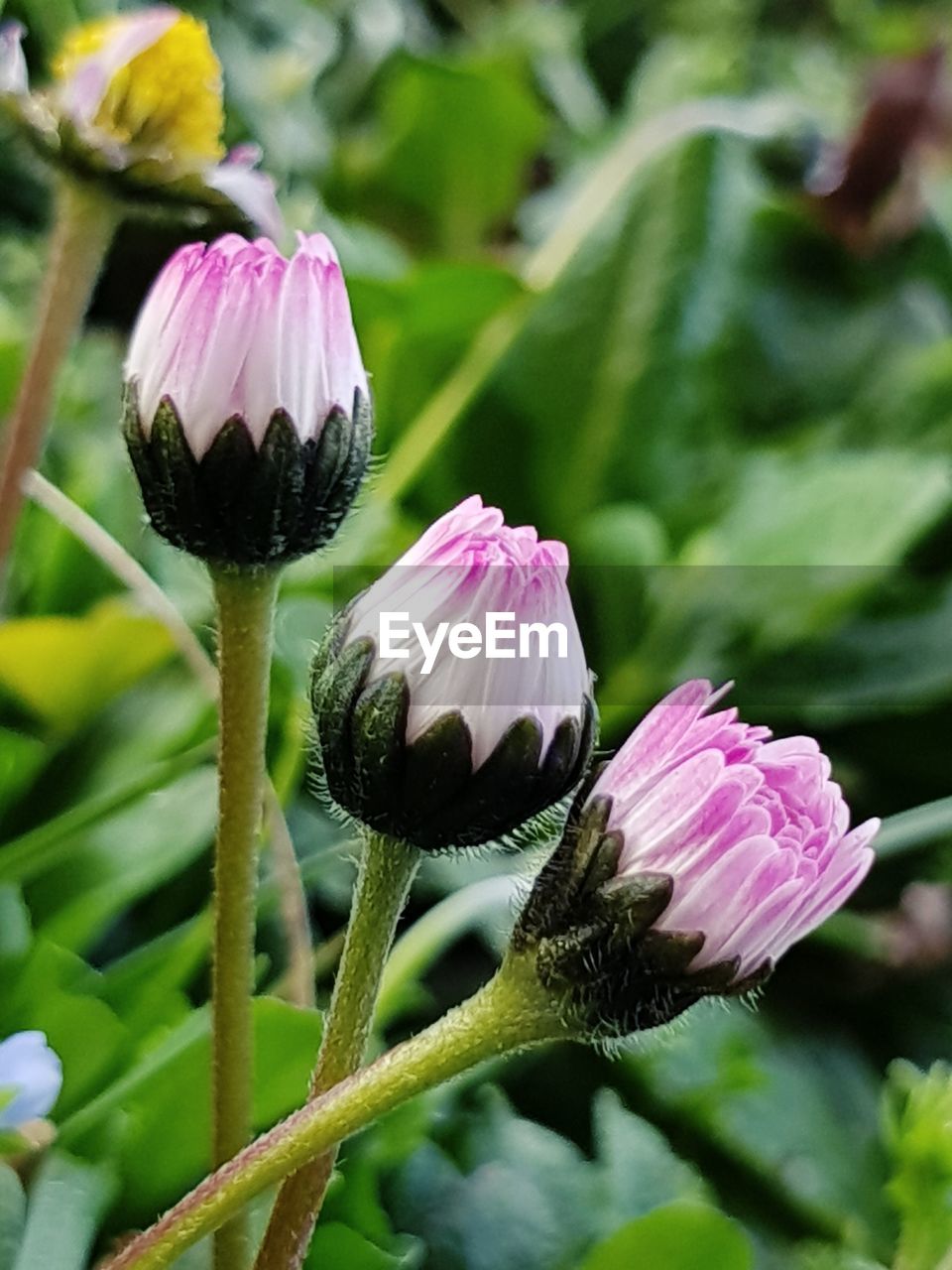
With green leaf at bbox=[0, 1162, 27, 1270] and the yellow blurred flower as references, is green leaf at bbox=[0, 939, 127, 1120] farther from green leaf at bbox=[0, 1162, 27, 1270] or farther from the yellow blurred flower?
the yellow blurred flower

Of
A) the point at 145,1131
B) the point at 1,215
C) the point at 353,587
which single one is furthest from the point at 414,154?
the point at 145,1131

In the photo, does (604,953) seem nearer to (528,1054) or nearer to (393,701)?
(393,701)

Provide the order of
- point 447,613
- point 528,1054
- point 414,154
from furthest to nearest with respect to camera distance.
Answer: point 414,154 → point 528,1054 → point 447,613

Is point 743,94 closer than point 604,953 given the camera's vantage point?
No

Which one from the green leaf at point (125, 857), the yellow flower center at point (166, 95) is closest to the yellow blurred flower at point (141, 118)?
the yellow flower center at point (166, 95)

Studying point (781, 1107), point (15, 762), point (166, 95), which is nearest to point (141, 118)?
point (166, 95)

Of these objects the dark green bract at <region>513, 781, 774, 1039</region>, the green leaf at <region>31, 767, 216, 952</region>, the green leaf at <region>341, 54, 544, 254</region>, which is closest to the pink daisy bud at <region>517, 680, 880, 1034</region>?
the dark green bract at <region>513, 781, 774, 1039</region>
